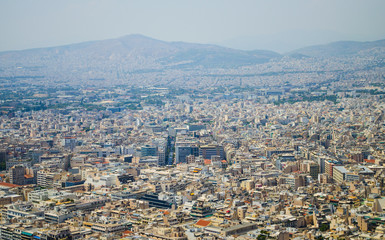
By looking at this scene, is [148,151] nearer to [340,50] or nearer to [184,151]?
[184,151]

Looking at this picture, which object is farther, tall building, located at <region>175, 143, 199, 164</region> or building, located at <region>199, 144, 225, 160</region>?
building, located at <region>199, 144, 225, 160</region>

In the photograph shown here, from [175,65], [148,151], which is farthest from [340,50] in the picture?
[148,151]

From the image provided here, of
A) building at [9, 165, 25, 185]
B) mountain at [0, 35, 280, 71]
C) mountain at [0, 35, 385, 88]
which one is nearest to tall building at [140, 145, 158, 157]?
building at [9, 165, 25, 185]

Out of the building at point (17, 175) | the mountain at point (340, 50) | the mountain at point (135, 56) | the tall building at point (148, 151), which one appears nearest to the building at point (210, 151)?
the tall building at point (148, 151)

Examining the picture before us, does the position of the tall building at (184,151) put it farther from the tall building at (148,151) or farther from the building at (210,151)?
Result: the tall building at (148,151)

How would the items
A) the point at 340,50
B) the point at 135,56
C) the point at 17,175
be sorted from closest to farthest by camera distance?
the point at 17,175 → the point at 340,50 → the point at 135,56

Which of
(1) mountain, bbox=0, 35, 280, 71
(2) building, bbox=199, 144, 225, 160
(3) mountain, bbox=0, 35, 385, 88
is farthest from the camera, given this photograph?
(1) mountain, bbox=0, 35, 280, 71

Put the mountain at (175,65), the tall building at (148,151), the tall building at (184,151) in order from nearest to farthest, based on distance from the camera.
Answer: the tall building at (184,151) < the tall building at (148,151) < the mountain at (175,65)

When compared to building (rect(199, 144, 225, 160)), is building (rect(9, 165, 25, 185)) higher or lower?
higher

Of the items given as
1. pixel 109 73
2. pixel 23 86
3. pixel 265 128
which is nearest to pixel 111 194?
pixel 265 128

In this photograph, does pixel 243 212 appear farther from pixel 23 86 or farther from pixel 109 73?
pixel 109 73

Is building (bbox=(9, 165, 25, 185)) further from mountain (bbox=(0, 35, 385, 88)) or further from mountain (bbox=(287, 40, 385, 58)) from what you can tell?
mountain (bbox=(287, 40, 385, 58))
